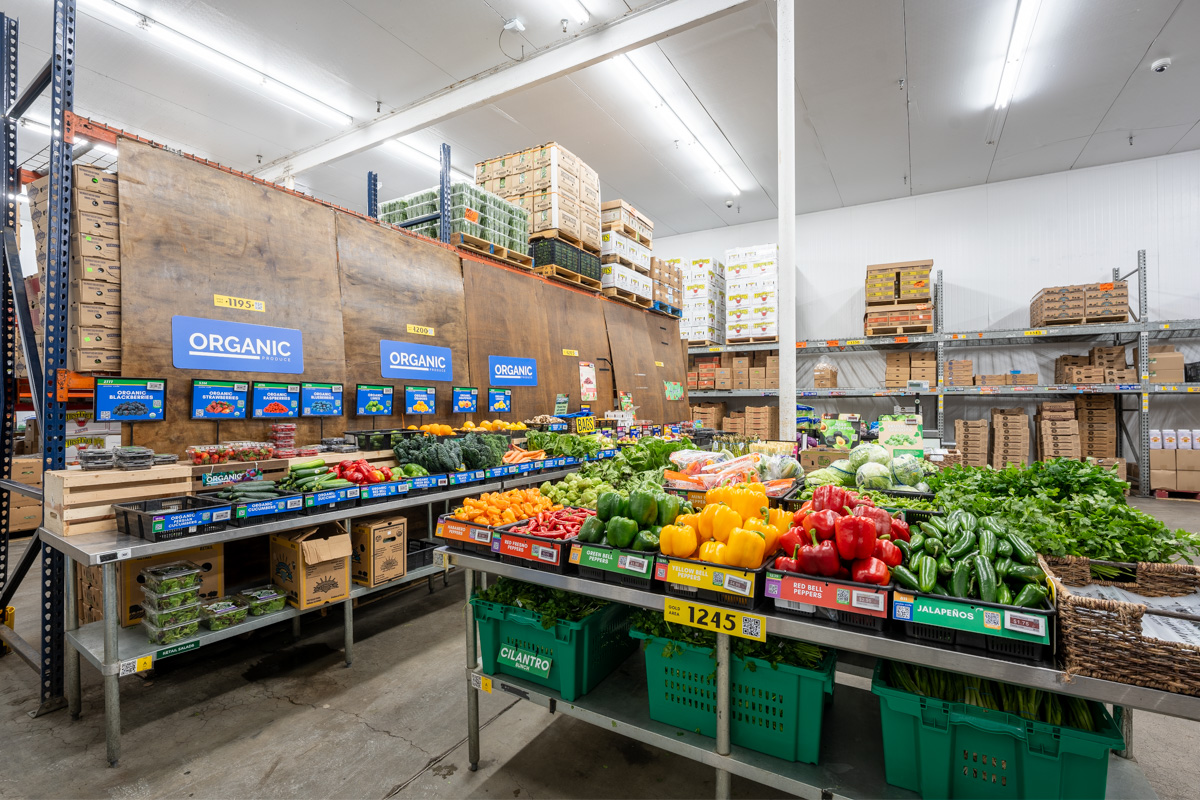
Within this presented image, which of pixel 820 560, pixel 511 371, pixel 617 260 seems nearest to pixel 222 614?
pixel 820 560

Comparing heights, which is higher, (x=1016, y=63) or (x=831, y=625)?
(x=1016, y=63)

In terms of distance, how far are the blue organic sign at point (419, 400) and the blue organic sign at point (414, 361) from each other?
0.36ft

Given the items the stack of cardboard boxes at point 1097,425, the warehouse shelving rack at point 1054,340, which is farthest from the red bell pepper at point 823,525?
the stack of cardboard boxes at point 1097,425

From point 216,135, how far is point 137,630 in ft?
29.8

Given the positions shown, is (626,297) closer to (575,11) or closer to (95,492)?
(575,11)

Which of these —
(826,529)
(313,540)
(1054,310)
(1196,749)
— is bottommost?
(1196,749)

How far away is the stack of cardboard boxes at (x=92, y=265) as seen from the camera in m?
3.08

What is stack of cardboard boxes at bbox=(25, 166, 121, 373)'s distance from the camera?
3080 millimetres

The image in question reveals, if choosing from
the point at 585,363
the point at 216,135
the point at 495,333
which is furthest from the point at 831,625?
the point at 216,135

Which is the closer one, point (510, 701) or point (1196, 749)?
point (1196, 749)

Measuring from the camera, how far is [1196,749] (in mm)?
2600

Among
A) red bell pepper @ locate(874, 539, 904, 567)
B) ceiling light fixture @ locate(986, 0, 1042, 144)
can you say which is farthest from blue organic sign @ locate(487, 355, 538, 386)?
ceiling light fixture @ locate(986, 0, 1042, 144)

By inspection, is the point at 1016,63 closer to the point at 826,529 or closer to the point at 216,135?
the point at 826,529

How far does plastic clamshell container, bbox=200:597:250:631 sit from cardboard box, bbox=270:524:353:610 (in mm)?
286
